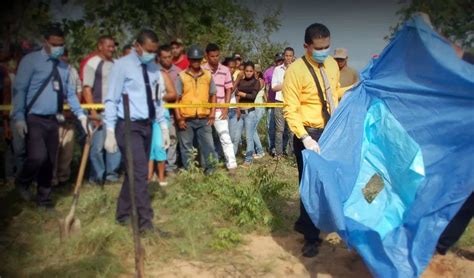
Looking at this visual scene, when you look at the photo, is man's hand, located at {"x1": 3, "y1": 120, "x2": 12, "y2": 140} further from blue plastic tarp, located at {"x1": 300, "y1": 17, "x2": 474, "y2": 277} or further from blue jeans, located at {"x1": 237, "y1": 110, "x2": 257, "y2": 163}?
blue jeans, located at {"x1": 237, "y1": 110, "x2": 257, "y2": 163}

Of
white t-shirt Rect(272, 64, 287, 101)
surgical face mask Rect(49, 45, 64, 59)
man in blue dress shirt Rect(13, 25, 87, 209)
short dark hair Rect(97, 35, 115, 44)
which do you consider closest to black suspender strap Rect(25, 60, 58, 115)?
man in blue dress shirt Rect(13, 25, 87, 209)

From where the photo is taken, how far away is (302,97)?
377cm

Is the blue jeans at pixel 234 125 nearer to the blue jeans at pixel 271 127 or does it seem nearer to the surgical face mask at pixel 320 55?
the blue jeans at pixel 271 127

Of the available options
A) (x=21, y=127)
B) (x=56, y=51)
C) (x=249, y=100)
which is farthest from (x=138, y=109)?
(x=249, y=100)

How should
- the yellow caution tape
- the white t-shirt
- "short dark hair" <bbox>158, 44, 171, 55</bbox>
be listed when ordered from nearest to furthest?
1. the yellow caution tape
2. "short dark hair" <bbox>158, 44, 171, 55</bbox>
3. the white t-shirt

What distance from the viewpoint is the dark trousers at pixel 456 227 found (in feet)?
12.1

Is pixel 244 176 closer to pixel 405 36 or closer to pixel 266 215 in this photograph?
pixel 266 215

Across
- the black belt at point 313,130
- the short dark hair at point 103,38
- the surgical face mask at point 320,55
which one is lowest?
the black belt at point 313,130

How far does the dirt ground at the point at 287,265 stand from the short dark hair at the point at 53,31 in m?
1.97

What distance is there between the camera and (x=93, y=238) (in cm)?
381

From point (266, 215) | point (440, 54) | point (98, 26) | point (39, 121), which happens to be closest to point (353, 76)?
point (266, 215)

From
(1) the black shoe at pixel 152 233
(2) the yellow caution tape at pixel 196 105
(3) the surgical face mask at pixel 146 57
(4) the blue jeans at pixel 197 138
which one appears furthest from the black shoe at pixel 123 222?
(4) the blue jeans at pixel 197 138

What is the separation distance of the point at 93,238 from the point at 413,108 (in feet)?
8.60

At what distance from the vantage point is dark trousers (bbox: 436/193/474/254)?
12.1 ft
